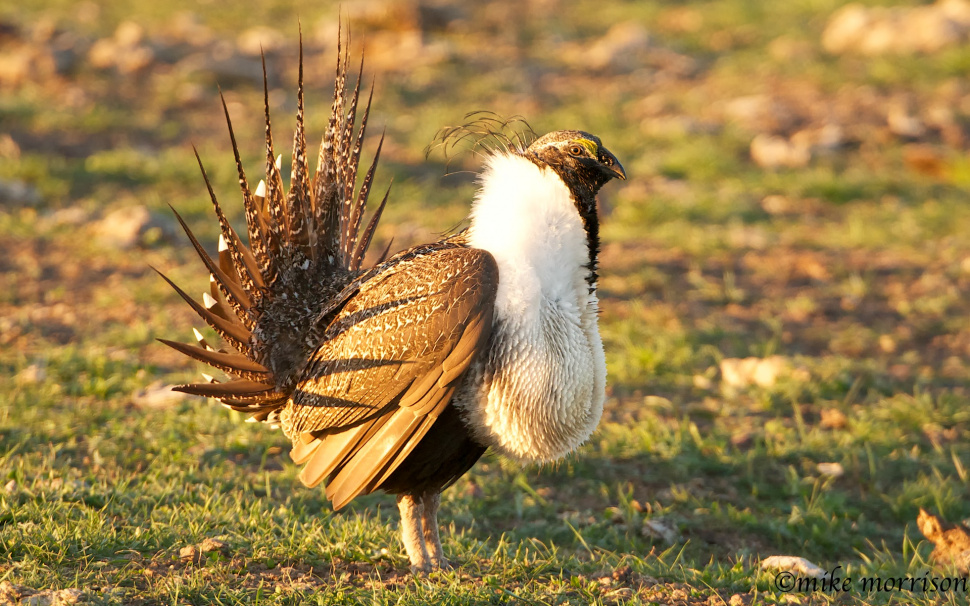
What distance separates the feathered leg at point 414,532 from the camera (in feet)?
10.2

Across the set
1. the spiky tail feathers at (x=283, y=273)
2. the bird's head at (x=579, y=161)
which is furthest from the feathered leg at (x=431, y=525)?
the bird's head at (x=579, y=161)

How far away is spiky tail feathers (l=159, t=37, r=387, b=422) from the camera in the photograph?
129 inches

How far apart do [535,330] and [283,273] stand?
3.46 feet

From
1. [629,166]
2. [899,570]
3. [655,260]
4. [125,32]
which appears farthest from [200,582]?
[125,32]

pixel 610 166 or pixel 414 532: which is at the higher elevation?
pixel 610 166

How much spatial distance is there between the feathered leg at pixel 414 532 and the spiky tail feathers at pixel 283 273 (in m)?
0.55

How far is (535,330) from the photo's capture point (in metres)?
2.81

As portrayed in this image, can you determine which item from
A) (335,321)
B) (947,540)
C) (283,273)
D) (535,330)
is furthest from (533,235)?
(947,540)

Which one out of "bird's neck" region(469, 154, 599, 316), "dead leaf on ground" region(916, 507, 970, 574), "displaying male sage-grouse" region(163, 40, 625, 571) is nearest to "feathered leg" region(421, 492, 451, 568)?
"displaying male sage-grouse" region(163, 40, 625, 571)

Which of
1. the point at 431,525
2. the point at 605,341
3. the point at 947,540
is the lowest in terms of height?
the point at 947,540

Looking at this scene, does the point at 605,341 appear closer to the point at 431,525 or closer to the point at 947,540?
the point at 947,540

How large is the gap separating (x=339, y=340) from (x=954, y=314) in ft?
13.1

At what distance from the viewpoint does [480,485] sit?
393cm

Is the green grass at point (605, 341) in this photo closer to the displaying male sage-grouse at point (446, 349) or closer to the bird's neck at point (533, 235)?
the displaying male sage-grouse at point (446, 349)
